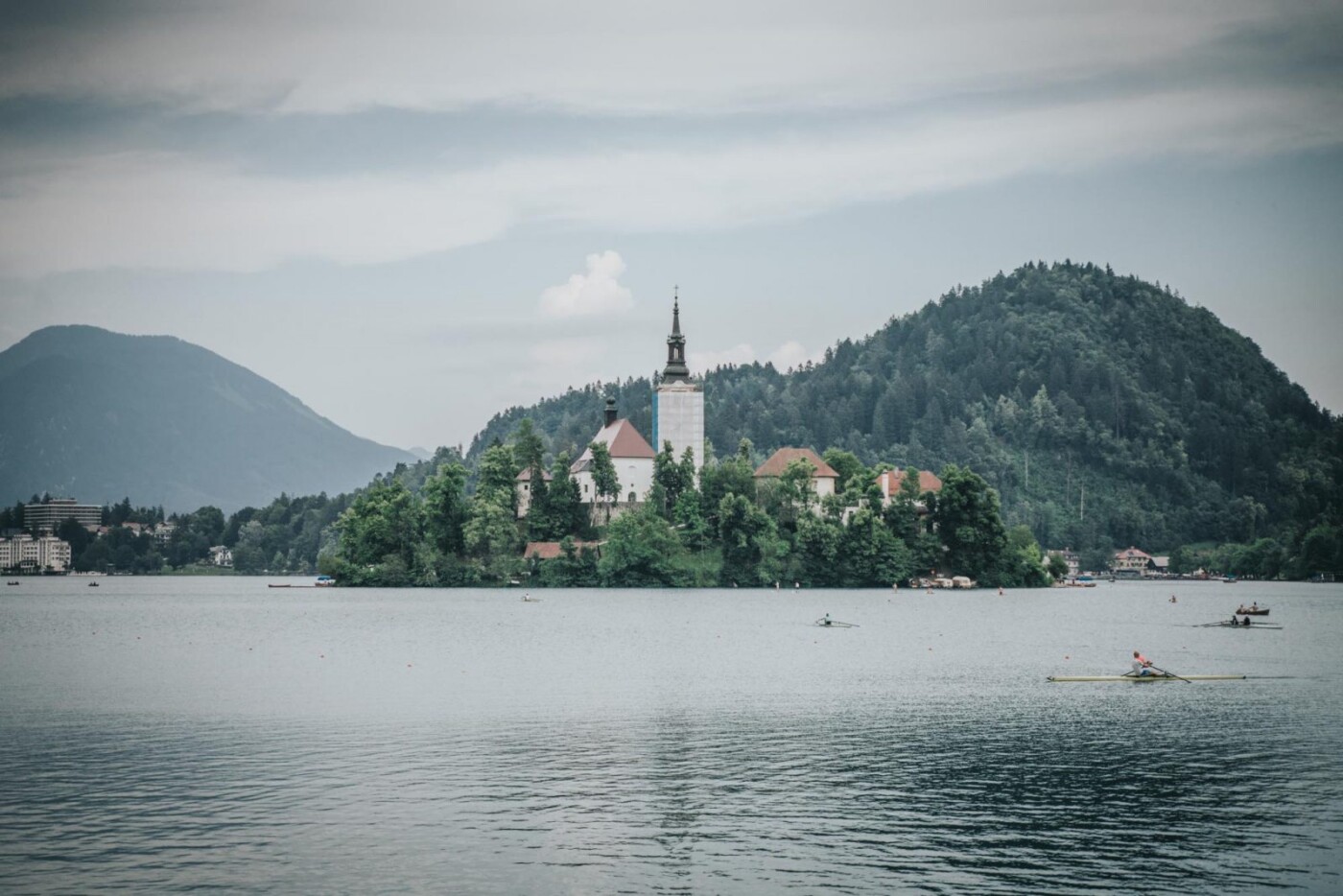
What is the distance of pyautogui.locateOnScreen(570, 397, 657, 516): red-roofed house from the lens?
182 meters

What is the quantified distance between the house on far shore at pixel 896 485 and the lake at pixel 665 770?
87.3m

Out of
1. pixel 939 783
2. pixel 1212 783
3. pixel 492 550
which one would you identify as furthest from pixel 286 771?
pixel 492 550

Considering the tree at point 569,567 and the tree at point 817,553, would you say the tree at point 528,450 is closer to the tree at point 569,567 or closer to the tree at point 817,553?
the tree at point 569,567

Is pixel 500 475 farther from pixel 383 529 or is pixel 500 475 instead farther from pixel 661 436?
pixel 661 436

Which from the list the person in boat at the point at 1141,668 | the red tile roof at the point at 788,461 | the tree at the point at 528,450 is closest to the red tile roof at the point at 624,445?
the tree at the point at 528,450

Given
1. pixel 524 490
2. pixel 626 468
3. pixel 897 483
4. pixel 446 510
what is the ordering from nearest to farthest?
pixel 446 510, pixel 524 490, pixel 897 483, pixel 626 468

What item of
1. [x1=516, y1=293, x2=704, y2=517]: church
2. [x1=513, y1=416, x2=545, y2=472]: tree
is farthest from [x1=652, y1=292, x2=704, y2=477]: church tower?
[x1=513, y1=416, x2=545, y2=472]: tree

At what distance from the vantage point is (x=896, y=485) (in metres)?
180

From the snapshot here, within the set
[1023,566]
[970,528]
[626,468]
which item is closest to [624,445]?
[626,468]

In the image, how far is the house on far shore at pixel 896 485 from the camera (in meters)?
168

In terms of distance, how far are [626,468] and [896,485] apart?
120 ft

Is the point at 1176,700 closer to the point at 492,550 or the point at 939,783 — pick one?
the point at 939,783

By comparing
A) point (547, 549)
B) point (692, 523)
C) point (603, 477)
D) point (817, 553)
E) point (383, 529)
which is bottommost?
point (817, 553)

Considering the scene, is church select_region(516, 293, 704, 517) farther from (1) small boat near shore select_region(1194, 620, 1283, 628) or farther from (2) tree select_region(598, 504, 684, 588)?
(1) small boat near shore select_region(1194, 620, 1283, 628)
